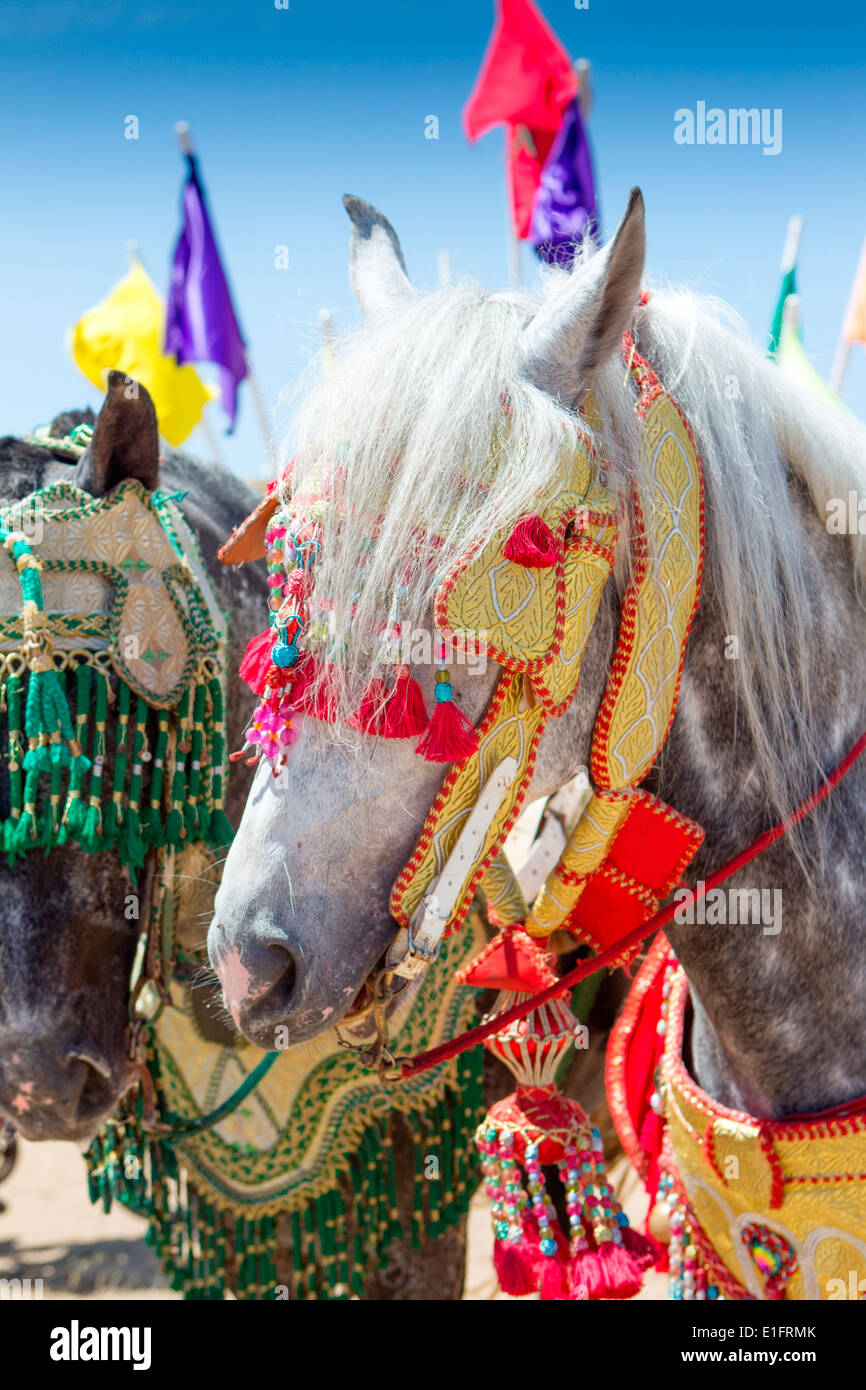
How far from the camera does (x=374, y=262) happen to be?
1.71m

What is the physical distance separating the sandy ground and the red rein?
2632 mm

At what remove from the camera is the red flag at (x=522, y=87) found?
4809mm

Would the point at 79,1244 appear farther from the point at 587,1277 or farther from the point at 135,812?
the point at 587,1277

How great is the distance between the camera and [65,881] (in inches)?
77.7

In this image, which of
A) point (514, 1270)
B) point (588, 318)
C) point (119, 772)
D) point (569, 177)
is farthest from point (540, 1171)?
point (569, 177)

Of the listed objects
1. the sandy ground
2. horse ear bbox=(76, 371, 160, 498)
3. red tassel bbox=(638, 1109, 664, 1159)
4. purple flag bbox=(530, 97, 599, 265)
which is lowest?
the sandy ground

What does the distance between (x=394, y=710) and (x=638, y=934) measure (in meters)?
0.49

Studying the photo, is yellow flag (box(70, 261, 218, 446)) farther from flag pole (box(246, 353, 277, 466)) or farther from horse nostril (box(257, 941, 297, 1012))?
horse nostril (box(257, 941, 297, 1012))

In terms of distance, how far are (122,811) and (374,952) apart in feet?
2.89

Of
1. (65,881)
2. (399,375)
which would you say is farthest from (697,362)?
(65,881)

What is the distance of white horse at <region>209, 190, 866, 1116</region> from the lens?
1203 mm

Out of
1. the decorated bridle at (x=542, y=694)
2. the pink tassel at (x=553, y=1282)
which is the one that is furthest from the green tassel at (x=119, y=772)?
the pink tassel at (x=553, y=1282)

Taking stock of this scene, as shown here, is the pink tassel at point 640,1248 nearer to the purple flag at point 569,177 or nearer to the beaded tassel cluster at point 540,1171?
the beaded tassel cluster at point 540,1171

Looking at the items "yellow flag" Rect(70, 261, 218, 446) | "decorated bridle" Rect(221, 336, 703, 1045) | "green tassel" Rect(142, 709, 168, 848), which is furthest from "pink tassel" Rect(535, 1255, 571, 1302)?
"yellow flag" Rect(70, 261, 218, 446)
